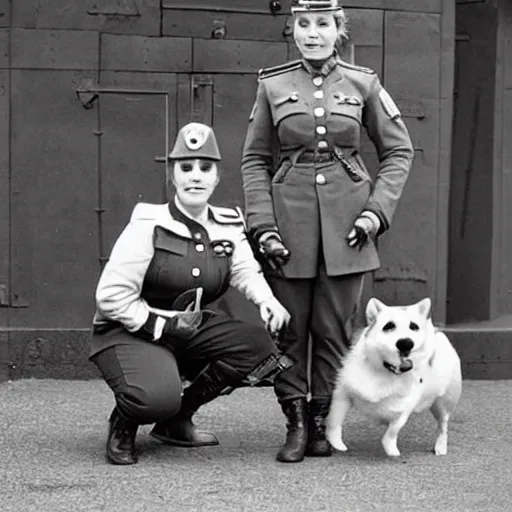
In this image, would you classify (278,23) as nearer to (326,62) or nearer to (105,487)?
(326,62)

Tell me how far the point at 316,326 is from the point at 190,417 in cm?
73

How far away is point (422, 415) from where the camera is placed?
777 centimetres

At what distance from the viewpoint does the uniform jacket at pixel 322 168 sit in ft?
21.2

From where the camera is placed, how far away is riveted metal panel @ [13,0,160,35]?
8617 millimetres

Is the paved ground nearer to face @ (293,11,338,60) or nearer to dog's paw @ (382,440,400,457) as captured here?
dog's paw @ (382,440,400,457)

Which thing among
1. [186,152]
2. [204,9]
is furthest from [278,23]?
[186,152]

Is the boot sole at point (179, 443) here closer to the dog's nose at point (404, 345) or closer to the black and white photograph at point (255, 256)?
the black and white photograph at point (255, 256)

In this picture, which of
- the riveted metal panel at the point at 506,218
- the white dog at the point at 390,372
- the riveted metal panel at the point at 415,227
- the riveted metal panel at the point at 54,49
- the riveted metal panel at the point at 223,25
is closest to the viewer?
the white dog at the point at 390,372

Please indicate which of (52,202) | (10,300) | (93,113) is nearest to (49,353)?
(10,300)

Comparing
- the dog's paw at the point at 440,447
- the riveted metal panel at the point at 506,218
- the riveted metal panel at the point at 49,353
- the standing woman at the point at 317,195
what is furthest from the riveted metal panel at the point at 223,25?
the dog's paw at the point at 440,447

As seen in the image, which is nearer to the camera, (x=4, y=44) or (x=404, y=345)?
(x=404, y=345)

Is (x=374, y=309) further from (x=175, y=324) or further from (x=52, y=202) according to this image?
(x=52, y=202)

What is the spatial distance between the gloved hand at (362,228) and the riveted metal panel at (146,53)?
2.62 meters

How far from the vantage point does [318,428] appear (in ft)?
21.6
